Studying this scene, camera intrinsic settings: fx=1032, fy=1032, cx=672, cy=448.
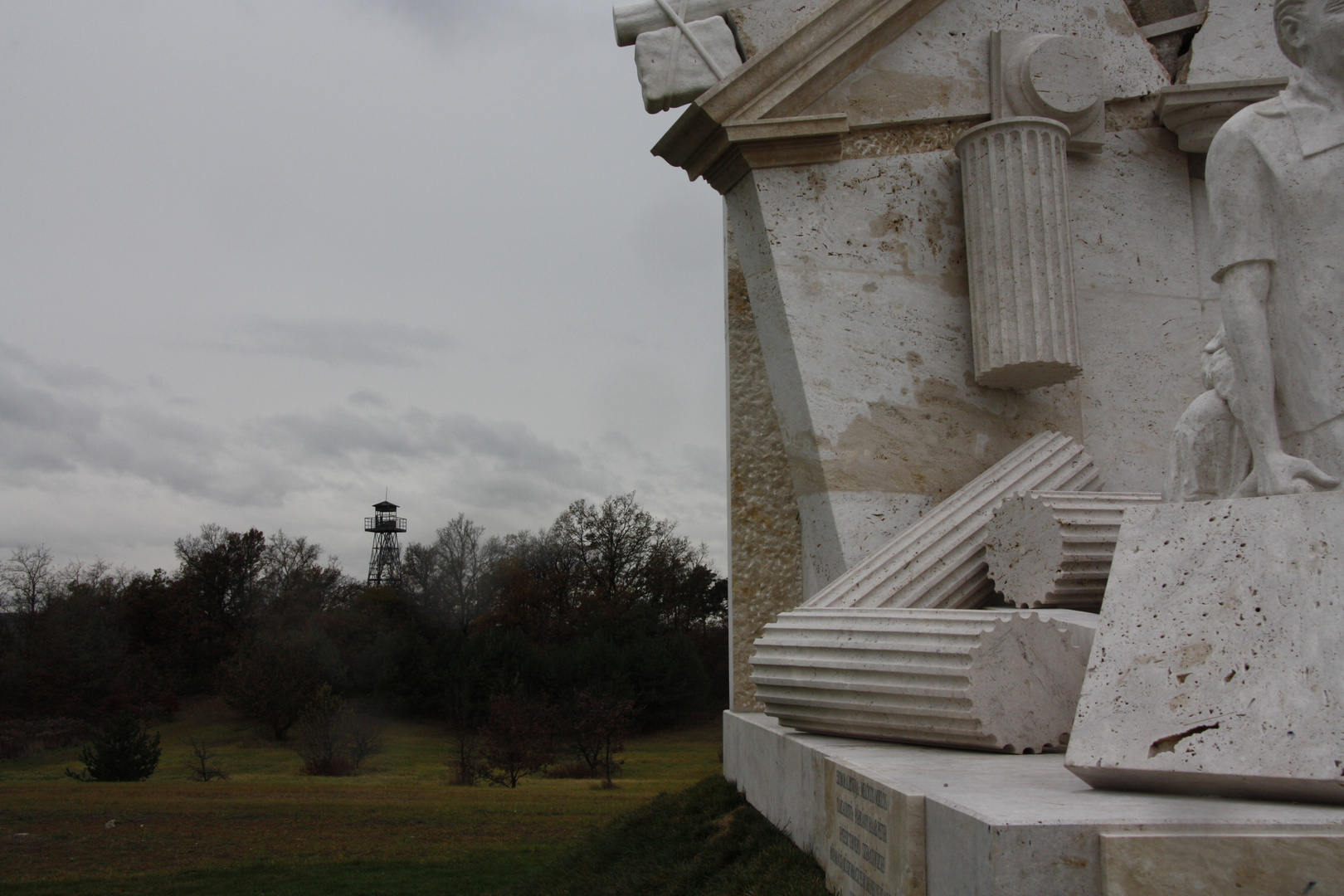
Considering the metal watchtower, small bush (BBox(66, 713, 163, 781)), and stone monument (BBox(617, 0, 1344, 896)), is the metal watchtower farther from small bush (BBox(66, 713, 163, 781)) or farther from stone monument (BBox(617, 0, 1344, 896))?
stone monument (BBox(617, 0, 1344, 896))

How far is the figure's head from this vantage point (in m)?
3.03

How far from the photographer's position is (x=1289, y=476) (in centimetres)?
293

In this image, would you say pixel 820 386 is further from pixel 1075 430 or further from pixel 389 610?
pixel 389 610

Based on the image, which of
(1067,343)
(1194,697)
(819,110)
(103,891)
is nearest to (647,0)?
(819,110)

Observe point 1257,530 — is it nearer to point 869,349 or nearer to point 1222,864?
point 1222,864

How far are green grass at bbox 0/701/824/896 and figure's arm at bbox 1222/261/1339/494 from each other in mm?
1969

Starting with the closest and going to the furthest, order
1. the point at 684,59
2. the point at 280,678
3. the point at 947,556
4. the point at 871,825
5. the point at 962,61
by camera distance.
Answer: the point at 871,825, the point at 947,556, the point at 962,61, the point at 684,59, the point at 280,678

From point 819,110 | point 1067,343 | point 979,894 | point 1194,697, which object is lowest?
point 979,894

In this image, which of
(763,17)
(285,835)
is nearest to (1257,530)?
(763,17)

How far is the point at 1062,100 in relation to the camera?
20.0 feet

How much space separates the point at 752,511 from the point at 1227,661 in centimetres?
425

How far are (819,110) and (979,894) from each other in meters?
5.03

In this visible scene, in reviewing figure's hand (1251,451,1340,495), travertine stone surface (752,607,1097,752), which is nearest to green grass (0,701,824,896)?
travertine stone surface (752,607,1097,752)

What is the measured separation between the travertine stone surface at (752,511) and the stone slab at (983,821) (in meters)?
2.75
